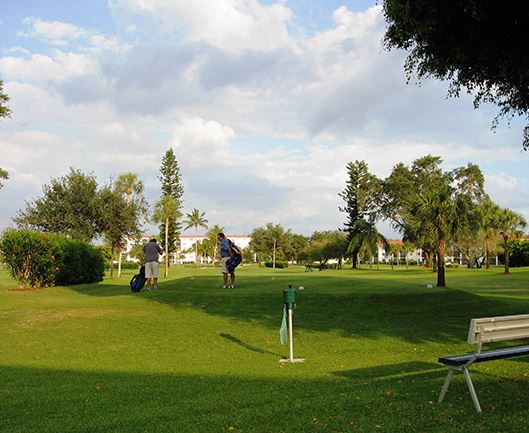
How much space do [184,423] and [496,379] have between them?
453cm

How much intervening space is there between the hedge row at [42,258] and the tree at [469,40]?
17.5 m

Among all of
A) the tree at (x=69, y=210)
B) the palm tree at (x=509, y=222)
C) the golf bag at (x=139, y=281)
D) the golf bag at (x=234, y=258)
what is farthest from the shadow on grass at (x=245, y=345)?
the palm tree at (x=509, y=222)

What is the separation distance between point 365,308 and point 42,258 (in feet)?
48.7

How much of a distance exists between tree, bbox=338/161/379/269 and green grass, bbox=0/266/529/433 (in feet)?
171

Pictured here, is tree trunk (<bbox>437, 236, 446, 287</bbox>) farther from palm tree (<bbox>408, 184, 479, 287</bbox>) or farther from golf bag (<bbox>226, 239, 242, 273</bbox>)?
golf bag (<bbox>226, 239, 242, 273</bbox>)

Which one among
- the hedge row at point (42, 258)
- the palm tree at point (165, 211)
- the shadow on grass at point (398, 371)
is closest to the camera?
the shadow on grass at point (398, 371)

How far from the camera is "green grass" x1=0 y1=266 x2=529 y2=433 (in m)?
5.54

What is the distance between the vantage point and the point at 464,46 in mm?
9812

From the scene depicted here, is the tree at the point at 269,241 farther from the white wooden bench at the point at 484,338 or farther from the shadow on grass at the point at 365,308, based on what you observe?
the white wooden bench at the point at 484,338

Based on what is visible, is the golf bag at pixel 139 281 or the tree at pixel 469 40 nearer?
the tree at pixel 469 40

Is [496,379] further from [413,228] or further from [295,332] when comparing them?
[413,228]

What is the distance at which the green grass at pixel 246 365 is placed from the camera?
5.54m

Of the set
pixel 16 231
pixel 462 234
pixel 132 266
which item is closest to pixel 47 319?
pixel 16 231

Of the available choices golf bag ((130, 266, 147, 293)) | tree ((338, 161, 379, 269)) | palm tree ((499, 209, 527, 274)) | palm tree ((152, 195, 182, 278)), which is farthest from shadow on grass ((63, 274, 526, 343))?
tree ((338, 161, 379, 269))
